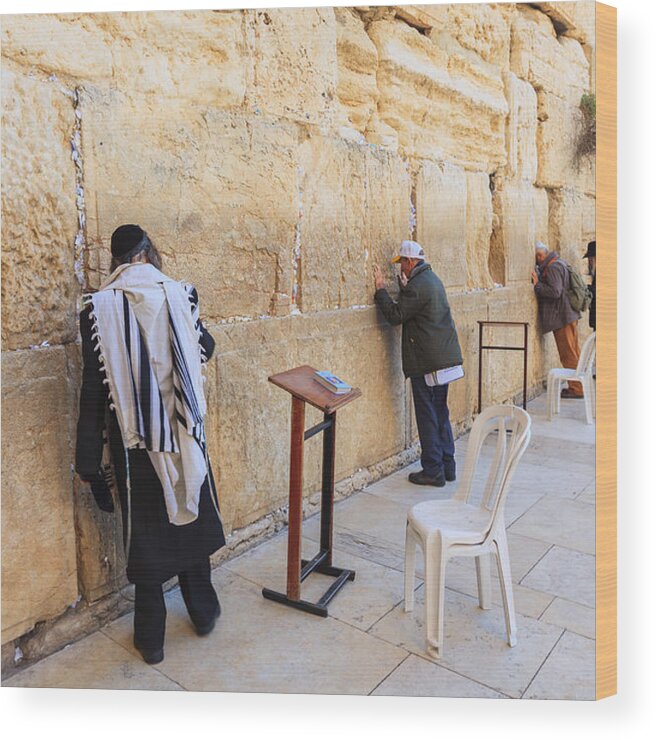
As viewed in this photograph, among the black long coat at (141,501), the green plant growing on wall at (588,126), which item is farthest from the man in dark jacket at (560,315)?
the black long coat at (141,501)

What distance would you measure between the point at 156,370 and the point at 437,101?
157 cm

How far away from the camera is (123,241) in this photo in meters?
2.22

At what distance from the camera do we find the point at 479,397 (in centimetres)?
262

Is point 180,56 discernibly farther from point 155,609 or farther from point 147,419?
point 155,609

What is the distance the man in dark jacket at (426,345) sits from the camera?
2.73m

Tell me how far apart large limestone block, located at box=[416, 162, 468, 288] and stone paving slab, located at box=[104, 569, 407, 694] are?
142 centimetres

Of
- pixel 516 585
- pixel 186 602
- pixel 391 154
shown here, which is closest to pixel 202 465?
pixel 186 602

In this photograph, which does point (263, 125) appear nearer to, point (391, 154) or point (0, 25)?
point (391, 154)

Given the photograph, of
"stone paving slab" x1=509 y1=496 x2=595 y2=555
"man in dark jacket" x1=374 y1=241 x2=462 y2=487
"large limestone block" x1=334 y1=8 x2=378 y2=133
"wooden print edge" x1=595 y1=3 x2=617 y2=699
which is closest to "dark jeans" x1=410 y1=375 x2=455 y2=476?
"man in dark jacket" x1=374 y1=241 x2=462 y2=487

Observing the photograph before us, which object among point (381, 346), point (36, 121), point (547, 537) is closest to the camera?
point (36, 121)

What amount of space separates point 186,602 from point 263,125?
1.87 m

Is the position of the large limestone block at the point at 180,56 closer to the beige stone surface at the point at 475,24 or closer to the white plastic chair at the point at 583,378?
the beige stone surface at the point at 475,24

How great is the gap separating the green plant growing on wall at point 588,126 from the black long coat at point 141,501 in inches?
58.2

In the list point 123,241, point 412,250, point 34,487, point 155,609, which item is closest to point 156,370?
point 123,241
